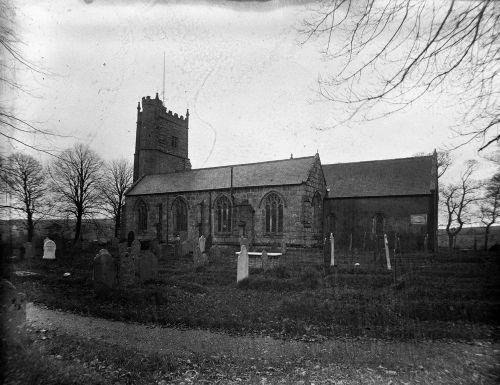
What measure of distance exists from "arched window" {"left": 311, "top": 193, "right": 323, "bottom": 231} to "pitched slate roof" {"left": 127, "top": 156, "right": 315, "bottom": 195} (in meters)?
2.58

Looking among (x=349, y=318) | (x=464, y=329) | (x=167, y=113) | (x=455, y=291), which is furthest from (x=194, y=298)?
(x=167, y=113)

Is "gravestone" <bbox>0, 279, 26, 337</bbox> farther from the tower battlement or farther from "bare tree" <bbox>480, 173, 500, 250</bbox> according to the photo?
the tower battlement

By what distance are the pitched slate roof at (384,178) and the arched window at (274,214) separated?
6481 millimetres

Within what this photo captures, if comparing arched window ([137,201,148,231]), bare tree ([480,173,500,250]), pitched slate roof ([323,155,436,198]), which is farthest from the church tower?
bare tree ([480,173,500,250])

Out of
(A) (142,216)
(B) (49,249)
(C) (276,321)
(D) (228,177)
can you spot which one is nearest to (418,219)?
(D) (228,177)

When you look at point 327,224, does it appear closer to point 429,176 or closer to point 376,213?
point 376,213

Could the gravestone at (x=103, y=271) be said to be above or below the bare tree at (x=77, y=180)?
below

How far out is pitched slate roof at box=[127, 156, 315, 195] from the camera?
931 inches

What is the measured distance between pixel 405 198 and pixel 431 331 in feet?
69.5

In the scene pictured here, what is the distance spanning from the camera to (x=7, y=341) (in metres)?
3.74

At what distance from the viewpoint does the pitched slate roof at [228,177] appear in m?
23.7

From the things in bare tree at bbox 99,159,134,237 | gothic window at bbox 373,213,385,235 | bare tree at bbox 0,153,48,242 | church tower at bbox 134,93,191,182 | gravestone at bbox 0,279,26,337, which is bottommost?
gravestone at bbox 0,279,26,337

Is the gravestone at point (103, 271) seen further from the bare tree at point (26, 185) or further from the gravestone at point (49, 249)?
the gravestone at point (49, 249)

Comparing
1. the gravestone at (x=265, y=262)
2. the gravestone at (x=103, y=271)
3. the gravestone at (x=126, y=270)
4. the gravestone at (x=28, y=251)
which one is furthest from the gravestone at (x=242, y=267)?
the gravestone at (x=28, y=251)
